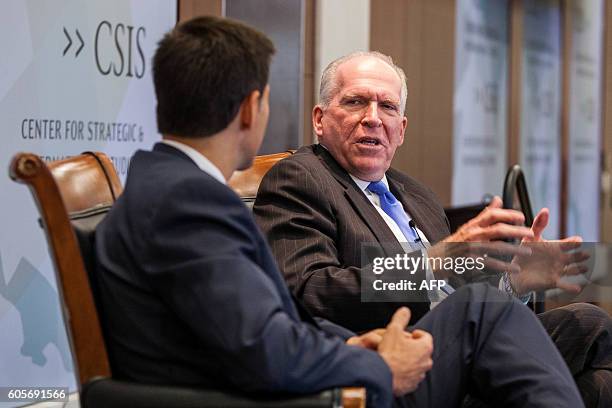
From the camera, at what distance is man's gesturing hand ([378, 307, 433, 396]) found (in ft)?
5.98

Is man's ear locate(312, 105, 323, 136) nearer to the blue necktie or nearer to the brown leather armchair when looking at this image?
the blue necktie

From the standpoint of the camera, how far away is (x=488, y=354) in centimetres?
202

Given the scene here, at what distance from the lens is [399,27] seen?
20.2 feet

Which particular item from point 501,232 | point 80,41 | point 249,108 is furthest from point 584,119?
point 249,108

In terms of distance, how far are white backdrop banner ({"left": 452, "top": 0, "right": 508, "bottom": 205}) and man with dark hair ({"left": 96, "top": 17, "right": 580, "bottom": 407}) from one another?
545 centimetres

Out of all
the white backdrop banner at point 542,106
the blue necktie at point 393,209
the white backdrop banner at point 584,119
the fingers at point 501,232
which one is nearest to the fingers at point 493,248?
the fingers at point 501,232

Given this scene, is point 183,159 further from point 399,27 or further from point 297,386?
point 399,27

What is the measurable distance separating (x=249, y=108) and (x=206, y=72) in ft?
0.40

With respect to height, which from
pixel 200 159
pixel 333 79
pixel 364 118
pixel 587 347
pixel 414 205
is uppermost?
pixel 333 79

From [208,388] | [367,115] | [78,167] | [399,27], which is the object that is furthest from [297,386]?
[399,27]

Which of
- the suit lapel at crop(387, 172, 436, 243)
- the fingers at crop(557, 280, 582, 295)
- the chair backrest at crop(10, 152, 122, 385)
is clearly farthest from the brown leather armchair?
the suit lapel at crop(387, 172, 436, 243)

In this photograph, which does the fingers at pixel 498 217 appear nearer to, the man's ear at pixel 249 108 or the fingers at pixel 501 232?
the fingers at pixel 501 232

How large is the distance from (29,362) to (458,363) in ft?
6.39

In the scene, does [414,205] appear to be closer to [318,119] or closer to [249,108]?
[318,119]
